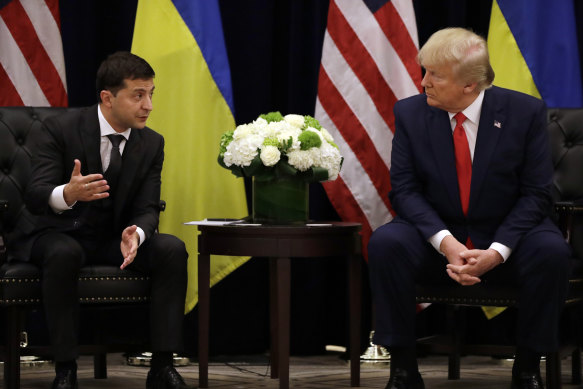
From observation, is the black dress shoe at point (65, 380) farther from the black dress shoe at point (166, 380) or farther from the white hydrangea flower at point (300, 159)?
the white hydrangea flower at point (300, 159)

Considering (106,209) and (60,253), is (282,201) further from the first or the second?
(60,253)

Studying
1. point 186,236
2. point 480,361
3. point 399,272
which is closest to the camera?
point 399,272

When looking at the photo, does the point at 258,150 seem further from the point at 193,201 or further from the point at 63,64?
the point at 63,64

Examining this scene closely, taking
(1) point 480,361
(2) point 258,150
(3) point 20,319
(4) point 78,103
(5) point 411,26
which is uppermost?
(5) point 411,26

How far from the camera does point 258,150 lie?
358 centimetres

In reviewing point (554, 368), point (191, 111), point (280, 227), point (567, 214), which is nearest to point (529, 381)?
point (554, 368)

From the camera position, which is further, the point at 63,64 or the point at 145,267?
the point at 63,64

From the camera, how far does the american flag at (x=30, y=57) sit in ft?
13.8

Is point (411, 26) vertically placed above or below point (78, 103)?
above

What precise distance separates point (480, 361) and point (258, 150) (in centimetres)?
167

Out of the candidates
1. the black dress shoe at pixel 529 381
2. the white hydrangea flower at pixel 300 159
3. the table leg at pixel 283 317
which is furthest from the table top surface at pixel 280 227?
the black dress shoe at pixel 529 381

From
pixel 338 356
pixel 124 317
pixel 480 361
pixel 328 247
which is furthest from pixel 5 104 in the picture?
pixel 480 361

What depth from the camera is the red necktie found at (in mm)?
3434

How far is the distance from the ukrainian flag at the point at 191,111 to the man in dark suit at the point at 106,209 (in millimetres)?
425
